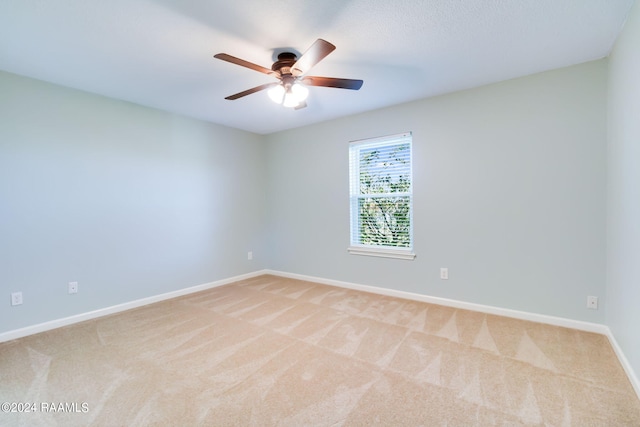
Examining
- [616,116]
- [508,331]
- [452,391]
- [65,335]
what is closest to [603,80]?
[616,116]

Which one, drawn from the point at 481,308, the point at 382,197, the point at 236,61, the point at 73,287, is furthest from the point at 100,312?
the point at 481,308

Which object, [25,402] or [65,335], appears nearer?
[25,402]

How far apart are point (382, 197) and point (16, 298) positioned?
3.86 metres

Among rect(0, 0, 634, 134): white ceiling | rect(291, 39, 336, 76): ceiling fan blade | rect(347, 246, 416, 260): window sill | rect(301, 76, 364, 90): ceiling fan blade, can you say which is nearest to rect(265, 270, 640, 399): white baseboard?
rect(347, 246, 416, 260): window sill

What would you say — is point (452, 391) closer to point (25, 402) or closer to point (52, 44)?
point (25, 402)

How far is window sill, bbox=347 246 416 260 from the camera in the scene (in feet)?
11.1

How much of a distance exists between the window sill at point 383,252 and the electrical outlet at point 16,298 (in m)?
3.43

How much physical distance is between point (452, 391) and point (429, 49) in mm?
2451

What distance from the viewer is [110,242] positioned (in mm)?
3066

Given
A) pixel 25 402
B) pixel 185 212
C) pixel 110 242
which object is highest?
pixel 185 212

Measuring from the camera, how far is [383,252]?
3568 millimetres

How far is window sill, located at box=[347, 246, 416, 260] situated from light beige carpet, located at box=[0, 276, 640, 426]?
0.70 meters

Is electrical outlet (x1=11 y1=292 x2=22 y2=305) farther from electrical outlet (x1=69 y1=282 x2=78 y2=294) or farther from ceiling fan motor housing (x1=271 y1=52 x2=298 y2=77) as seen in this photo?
ceiling fan motor housing (x1=271 y1=52 x2=298 y2=77)

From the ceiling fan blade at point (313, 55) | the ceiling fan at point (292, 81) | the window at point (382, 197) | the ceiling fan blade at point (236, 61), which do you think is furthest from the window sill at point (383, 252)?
the ceiling fan blade at point (236, 61)
